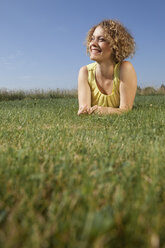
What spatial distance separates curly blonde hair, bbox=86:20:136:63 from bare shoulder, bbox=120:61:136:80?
17cm

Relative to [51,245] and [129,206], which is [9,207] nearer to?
[51,245]

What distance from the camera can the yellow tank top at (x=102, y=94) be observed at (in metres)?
4.32

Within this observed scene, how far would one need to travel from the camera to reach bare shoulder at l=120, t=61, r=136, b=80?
4172mm

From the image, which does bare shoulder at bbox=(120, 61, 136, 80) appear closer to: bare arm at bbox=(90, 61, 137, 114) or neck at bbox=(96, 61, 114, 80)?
bare arm at bbox=(90, 61, 137, 114)

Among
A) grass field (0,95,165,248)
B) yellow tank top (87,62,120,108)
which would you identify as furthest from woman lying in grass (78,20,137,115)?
grass field (0,95,165,248)

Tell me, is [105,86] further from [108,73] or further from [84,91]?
[84,91]

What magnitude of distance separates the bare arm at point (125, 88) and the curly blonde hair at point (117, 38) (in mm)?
194

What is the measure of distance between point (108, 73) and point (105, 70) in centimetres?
8

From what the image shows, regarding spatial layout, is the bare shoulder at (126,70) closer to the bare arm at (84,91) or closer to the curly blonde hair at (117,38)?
the curly blonde hair at (117,38)

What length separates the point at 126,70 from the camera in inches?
165

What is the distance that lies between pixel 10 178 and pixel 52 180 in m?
0.22

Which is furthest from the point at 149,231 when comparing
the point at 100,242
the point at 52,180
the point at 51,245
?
the point at 52,180

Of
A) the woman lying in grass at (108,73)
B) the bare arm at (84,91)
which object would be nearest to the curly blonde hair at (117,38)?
the woman lying in grass at (108,73)

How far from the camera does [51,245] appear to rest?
2.69 feet
